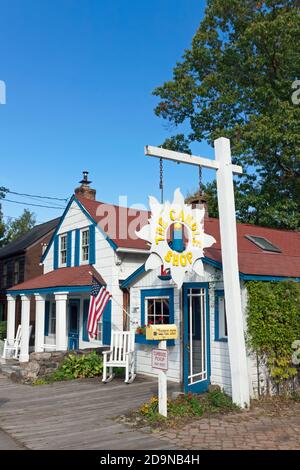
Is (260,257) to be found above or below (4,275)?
below

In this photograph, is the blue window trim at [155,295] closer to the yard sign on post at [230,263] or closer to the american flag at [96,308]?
the american flag at [96,308]

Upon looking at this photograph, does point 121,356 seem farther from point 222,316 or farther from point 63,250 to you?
point 63,250

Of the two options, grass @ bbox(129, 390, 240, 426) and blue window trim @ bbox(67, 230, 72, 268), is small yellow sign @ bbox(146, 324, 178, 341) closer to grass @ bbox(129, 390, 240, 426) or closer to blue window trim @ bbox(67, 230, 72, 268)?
grass @ bbox(129, 390, 240, 426)

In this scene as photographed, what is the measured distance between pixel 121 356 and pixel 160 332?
5277 millimetres

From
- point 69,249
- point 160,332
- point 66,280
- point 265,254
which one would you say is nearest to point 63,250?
point 69,249

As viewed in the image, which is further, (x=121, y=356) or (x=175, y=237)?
(x=121, y=356)

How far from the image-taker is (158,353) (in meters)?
8.02

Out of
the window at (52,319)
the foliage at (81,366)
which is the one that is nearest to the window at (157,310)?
the foliage at (81,366)

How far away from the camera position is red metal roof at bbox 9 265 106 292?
15078 millimetres

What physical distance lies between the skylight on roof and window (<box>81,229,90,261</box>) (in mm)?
6146

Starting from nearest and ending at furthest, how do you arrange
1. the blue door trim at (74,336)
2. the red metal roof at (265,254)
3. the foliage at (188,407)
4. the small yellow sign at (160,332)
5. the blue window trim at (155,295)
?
the foliage at (188,407), the small yellow sign at (160,332), the red metal roof at (265,254), the blue window trim at (155,295), the blue door trim at (74,336)

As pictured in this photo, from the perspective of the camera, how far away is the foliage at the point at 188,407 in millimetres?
7760

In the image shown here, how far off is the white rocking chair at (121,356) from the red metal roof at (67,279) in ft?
8.77

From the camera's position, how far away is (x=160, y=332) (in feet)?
26.4
